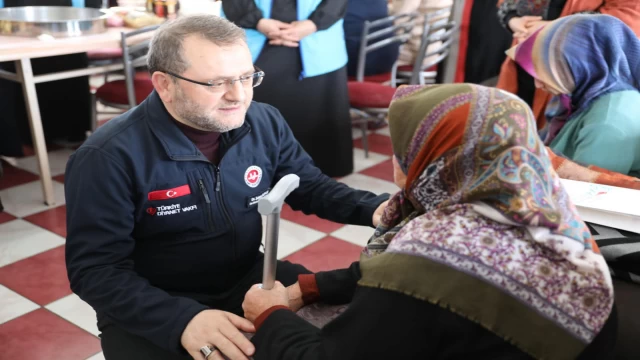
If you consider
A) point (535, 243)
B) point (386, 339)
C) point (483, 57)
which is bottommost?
point (483, 57)

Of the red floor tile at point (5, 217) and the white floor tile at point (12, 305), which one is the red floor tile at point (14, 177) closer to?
the red floor tile at point (5, 217)

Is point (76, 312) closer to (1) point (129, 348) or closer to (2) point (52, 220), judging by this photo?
(2) point (52, 220)

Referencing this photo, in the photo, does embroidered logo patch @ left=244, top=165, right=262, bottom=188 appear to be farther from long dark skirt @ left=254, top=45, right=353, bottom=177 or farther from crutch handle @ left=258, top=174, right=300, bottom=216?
long dark skirt @ left=254, top=45, right=353, bottom=177

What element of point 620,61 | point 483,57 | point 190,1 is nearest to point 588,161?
point 620,61

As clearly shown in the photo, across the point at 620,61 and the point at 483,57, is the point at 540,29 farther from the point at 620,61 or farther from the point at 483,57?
the point at 483,57

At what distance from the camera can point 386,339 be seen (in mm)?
887

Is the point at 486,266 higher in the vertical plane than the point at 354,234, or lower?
higher

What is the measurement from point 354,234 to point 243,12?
3.67 ft

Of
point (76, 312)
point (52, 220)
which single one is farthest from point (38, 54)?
point (76, 312)

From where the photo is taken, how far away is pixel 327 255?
2598mm

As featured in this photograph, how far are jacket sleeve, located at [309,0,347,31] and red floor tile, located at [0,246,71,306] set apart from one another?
1.53 meters

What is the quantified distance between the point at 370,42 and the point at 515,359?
123 inches

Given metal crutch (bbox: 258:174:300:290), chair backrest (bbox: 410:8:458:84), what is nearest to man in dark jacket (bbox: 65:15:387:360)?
metal crutch (bbox: 258:174:300:290)

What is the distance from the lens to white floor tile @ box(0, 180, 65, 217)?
2.97m
